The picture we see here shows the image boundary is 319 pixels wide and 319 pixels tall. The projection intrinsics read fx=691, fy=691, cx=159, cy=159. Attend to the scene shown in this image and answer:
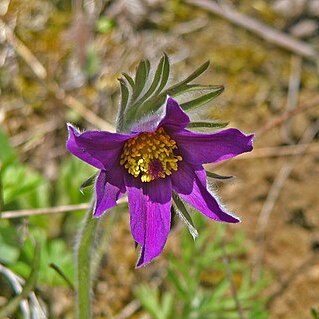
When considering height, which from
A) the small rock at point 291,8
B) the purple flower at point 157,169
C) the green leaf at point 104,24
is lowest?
the small rock at point 291,8

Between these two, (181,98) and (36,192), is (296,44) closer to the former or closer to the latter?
(36,192)

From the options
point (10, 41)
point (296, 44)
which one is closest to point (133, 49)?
point (10, 41)

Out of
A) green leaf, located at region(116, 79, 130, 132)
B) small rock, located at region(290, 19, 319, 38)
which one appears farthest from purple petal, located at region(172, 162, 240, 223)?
small rock, located at region(290, 19, 319, 38)

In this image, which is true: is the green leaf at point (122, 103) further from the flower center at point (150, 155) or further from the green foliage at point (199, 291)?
the green foliage at point (199, 291)

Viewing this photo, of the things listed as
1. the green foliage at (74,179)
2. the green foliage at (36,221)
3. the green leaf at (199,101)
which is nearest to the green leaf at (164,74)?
the green leaf at (199,101)

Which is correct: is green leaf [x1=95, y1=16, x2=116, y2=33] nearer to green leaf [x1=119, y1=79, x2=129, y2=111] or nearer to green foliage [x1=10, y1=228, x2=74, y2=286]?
green foliage [x1=10, y1=228, x2=74, y2=286]

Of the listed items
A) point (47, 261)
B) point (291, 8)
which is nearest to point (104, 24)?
point (291, 8)
